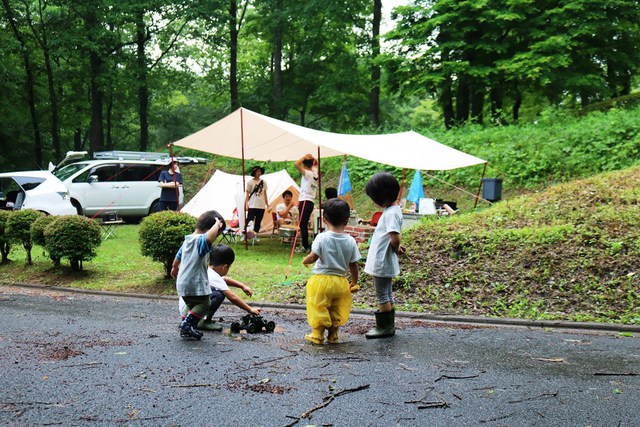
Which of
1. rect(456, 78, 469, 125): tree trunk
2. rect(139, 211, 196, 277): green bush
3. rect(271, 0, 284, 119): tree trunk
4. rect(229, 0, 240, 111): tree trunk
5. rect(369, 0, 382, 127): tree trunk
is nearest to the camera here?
rect(139, 211, 196, 277): green bush

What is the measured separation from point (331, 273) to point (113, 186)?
13416 millimetres

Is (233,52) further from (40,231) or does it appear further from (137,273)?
(137,273)

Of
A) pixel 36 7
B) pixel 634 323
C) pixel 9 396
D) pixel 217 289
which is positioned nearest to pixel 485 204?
pixel 634 323

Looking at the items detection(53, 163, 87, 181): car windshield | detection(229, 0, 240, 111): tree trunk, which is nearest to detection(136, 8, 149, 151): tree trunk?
detection(229, 0, 240, 111): tree trunk

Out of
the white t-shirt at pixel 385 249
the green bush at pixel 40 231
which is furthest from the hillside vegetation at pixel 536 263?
the green bush at pixel 40 231

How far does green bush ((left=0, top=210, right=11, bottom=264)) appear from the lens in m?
10.7

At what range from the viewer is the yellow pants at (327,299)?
199 inches

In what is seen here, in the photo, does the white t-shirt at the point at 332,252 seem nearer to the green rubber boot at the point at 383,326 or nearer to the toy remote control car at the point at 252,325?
the green rubber boot at the point at 383,326

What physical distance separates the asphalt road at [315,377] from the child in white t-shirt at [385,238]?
46 centimetres

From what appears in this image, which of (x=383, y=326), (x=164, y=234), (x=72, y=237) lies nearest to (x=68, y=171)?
(x=72, y=237)

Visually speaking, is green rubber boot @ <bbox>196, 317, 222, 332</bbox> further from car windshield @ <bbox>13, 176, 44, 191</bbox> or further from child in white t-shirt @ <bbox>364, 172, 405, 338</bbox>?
car windshield @ <bbox>13, 176, 44, 191</bbox>

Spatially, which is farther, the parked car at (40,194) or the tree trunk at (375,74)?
the tree trunk at (375,74)

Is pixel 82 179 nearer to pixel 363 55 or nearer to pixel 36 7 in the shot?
pixel 36 7

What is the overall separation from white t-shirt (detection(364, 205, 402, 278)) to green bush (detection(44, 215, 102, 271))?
555 centimetres
